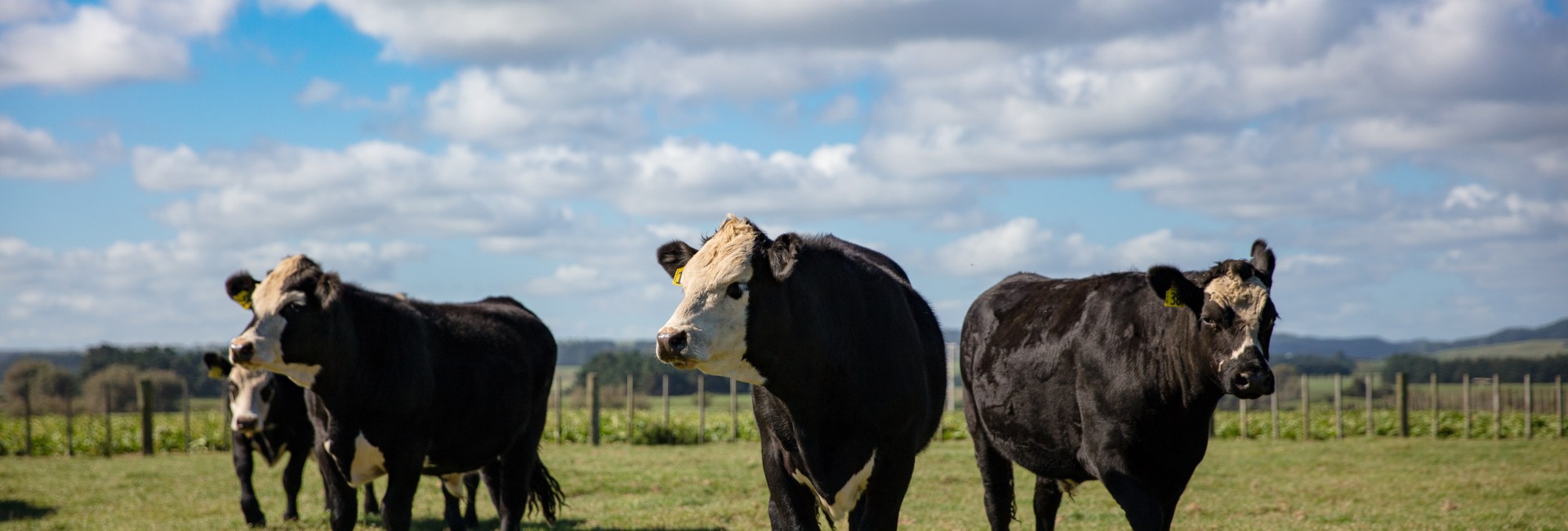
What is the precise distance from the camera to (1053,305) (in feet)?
25.4

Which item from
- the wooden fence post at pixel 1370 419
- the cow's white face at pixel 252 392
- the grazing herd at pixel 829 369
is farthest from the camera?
the wooden fence post at pixel 1370 419

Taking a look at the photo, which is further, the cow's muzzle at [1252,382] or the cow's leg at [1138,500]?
the cow's leg at [1138,500]

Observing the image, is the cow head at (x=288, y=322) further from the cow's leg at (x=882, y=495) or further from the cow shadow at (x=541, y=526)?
the cow's leg at (x=882, y=495)

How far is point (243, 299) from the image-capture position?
337 inches

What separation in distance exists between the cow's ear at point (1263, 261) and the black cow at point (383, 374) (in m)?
5.57

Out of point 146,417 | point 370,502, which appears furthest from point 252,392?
point 146,417

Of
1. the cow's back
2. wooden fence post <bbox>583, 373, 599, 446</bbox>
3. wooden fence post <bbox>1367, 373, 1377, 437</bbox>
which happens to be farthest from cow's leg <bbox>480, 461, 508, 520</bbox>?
wooden fence post <bbox>1367, 373, 1377, 437</bbox>

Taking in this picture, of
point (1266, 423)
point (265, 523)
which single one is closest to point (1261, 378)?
point (265, 523)

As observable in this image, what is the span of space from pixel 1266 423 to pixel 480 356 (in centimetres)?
2366

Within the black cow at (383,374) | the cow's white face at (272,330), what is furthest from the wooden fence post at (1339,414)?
the cow's white face at (272,330)

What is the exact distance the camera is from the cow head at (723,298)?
14.7 ft

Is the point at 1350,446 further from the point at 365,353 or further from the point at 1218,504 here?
the point at 365,353

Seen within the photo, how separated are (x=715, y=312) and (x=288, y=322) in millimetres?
4355

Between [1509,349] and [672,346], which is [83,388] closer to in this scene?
[672,346]
